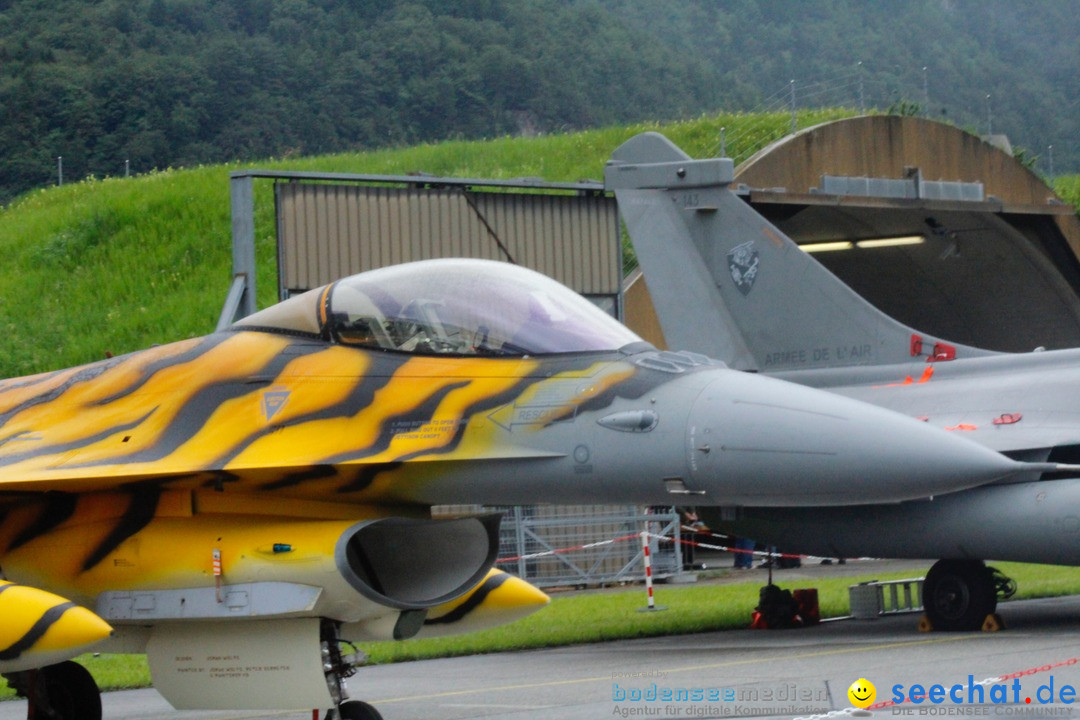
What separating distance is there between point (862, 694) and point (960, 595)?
4.96 meters

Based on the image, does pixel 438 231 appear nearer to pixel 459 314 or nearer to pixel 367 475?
pixel 459 314

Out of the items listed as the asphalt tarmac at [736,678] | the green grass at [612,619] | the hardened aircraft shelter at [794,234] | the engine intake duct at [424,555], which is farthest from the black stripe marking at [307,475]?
the hardened aircraft shelter at [794,234]

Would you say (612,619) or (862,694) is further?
(612,619)

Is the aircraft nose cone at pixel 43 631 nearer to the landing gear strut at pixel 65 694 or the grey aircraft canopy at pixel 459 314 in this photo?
the landing gear strut at pixel 65 694

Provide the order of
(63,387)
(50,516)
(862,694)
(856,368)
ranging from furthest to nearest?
(856,368) < (862,694) < (63,387) < (50,516)

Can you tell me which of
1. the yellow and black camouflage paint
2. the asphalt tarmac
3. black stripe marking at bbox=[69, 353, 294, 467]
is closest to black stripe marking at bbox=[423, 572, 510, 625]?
the yellow and black camouflage paint

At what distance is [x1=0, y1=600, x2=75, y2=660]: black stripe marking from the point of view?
6.29 metres

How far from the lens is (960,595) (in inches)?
489

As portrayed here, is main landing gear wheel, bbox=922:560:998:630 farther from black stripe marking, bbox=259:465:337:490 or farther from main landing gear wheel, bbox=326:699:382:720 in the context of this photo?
black stripe marking, bbox=259:465:337:490

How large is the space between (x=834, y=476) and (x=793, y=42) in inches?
3142

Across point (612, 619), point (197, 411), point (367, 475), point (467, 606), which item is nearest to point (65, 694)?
point (197, 411)

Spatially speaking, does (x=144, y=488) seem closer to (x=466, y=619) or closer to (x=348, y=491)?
(x=348, y=491)

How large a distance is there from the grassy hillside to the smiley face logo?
17108 millimetres

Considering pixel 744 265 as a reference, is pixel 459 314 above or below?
below
